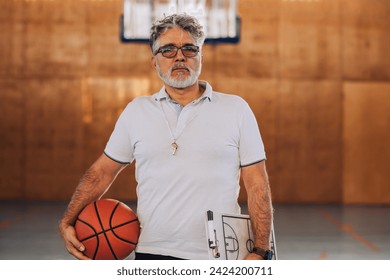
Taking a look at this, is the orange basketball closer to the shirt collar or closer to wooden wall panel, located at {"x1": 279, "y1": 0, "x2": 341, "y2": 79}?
the shirt collar

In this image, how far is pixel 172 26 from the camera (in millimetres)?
2646

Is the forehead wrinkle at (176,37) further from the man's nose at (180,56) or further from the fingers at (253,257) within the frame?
the fingers at (253,257)

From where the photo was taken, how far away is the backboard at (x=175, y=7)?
11.1 m

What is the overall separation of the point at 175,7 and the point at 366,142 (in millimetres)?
4923

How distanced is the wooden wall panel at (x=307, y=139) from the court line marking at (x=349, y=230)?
138cm

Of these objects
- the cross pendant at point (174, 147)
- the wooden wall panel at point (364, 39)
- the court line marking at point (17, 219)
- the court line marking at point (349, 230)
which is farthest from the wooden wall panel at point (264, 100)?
the cross pendant at point (174, 147)

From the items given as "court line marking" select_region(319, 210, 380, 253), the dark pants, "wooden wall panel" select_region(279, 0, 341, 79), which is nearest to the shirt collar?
the dark pants

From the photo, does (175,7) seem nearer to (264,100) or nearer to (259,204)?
(264,100)

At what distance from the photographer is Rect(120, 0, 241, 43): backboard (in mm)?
11117

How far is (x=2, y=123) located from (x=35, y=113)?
73cm

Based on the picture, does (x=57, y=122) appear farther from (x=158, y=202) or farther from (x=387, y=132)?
(x=158, y=202)

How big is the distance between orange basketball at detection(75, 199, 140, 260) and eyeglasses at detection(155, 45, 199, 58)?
0.75 metres

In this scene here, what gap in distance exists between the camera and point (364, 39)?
41.4ft

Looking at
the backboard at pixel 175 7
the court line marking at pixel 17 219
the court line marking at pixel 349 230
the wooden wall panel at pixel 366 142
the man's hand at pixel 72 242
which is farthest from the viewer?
the wooden wall panel at pixel 366 142
